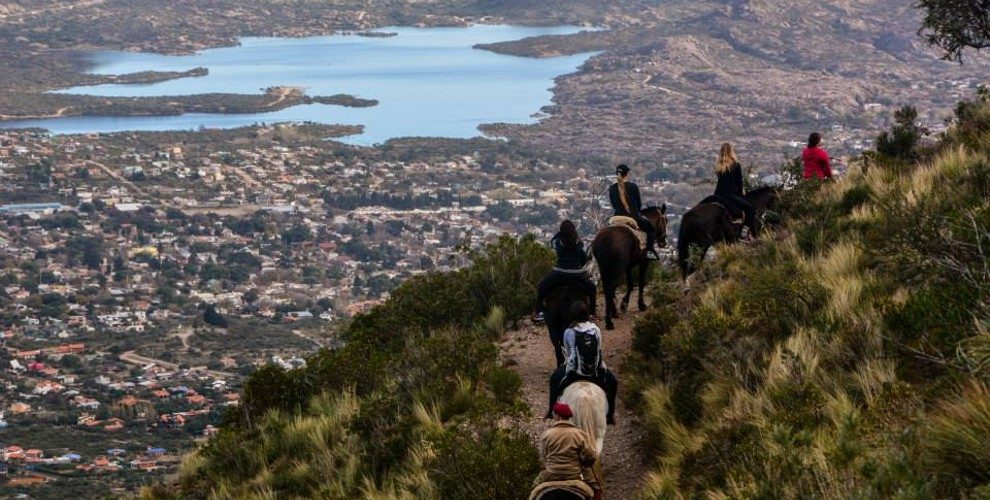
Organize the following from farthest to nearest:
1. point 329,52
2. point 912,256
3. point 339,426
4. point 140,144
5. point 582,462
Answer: point 329,52 < point 140,144 < point 339,426 < point 912,256 < point 582,462

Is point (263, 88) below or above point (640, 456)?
below

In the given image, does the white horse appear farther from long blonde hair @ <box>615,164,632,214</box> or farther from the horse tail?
the horse tail

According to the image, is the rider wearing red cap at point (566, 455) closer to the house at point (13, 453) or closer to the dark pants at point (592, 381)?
the dark pants at point (592, 381)

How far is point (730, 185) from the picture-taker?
46.1 ft

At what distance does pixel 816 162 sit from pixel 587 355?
8047 mm

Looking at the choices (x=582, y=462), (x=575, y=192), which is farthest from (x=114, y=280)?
(x=582, y=462)

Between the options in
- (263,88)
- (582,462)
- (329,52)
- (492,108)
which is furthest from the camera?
(329,52)

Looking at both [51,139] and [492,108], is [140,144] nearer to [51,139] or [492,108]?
[51,139]

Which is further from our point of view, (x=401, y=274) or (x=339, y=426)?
(x=401, y=274)

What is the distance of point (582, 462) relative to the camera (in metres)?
7.24

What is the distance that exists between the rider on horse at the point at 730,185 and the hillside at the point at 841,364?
6.45ft

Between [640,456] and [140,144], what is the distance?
339 ft

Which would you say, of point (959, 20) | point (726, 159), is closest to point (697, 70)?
point (959, 20)

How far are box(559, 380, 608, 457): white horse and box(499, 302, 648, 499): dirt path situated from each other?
0.48 metres
